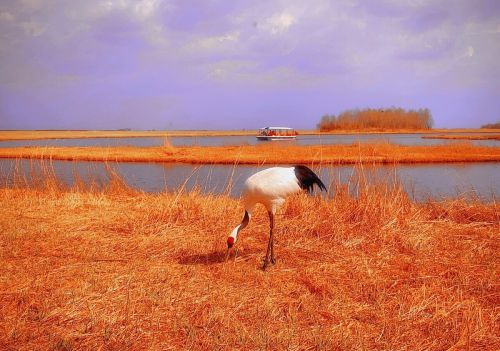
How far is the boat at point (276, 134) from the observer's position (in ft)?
161

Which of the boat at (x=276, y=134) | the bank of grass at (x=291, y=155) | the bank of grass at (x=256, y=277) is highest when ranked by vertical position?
the boat at (x=276, y=134)

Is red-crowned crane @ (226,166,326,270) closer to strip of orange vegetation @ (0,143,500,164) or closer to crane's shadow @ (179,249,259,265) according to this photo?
crane's shadow @ (179,249,259,265)

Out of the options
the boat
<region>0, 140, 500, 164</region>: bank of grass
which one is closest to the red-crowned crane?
<region>0, 140, 500, 164</region>: bank of grass

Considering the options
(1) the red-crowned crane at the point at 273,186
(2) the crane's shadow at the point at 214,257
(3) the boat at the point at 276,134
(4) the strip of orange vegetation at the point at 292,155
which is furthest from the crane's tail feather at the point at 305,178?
(3) the boat at the point at 276,134

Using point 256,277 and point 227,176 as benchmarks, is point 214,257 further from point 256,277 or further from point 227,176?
A: point 227,176

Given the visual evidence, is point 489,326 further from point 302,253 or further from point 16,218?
point 16,218

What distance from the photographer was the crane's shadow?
5.35 meters

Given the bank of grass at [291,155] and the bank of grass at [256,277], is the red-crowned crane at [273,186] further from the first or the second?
→ the bank of grass at [291,155]

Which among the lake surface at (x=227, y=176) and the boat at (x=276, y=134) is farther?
the boat at (x=276, y=134)

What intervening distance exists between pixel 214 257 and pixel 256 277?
890 millimetres

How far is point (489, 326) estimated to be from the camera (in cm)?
368

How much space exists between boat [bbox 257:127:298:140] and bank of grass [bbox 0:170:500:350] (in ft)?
135

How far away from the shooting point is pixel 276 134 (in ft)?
163

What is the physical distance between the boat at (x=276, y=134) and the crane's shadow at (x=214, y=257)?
42991mm
